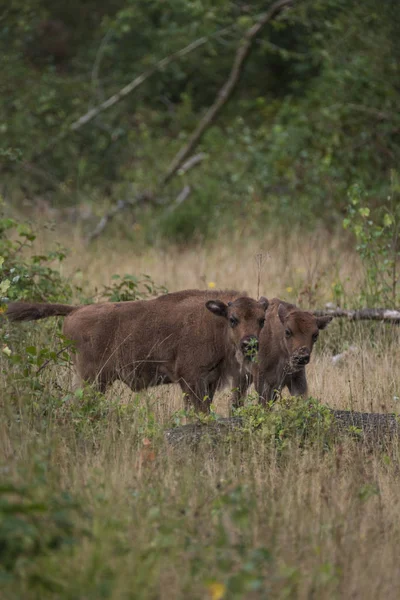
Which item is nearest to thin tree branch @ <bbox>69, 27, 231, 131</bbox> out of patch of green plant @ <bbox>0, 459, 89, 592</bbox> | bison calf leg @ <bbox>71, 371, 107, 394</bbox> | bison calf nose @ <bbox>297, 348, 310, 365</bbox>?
bison calf leg @ <bbox>71, 371, 107, 394</bbox>

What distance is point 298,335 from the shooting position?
27.7 feet

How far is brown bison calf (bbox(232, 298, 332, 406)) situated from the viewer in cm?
845

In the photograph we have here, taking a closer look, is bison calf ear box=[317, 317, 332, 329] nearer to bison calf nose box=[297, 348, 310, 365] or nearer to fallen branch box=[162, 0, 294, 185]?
bison calf nose box=[297, 348, 310, 365]

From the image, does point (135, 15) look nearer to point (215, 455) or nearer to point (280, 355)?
point (280, 355)

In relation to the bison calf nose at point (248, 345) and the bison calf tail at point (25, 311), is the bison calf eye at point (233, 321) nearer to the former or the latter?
the bison calf nose at point (248, 345)

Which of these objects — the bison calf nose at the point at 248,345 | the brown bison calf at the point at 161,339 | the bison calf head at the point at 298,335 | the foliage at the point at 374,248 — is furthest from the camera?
the foliage at the point at 374,248

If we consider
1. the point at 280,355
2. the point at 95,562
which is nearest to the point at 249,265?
the point at 280,355

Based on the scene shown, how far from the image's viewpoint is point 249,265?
1377cm

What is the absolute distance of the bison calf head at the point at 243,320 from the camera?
27.4 ft

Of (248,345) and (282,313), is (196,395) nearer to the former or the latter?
(248,345)

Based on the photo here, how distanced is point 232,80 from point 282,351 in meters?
11.2

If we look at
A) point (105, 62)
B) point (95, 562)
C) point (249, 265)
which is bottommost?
point (249, 265)

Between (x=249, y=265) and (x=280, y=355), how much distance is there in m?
5.07

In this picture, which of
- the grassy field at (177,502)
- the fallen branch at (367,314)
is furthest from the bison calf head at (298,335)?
the fallen branch at (367,314)
